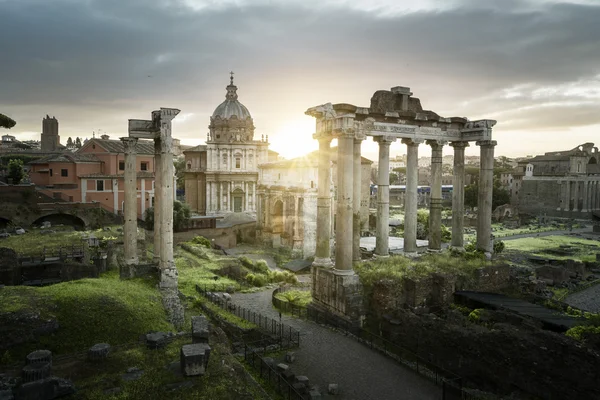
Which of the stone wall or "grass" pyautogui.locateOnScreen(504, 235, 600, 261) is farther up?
the stone wall

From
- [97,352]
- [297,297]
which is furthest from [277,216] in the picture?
[97,352]

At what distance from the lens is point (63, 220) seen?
131ft

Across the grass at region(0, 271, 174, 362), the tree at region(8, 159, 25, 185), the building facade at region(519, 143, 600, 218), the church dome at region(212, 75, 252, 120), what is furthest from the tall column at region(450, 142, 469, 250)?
the building facade at region(519, 143, 600, 218)

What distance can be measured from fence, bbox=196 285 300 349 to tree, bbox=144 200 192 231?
2122 cm

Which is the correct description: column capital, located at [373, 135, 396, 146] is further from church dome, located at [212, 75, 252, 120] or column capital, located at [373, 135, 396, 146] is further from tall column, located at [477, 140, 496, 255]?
church dome, located at [212, 75, 252, 120]

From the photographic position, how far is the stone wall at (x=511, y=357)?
10.9m

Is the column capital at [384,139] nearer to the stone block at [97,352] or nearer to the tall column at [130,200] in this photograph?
the tall column at [130,200]

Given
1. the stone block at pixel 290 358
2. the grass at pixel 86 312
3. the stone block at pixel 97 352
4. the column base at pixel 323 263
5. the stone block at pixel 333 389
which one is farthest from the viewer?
the column base at pixel 323 263

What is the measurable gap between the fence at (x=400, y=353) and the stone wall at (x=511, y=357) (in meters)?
0.34

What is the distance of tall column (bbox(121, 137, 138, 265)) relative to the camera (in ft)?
61.9

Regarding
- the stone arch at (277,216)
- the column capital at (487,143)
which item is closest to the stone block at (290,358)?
the column capital at (487,143)

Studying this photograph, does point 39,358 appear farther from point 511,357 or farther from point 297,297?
point 297,297

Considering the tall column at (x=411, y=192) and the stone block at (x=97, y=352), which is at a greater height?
the tall column at (x=411, y=192)

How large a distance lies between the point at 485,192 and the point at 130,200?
17238 mm
